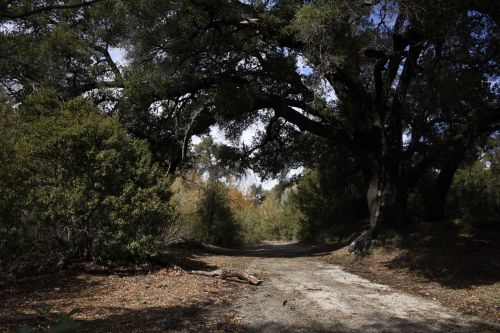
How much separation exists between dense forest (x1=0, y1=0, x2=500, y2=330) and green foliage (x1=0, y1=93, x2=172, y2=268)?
0.14ft

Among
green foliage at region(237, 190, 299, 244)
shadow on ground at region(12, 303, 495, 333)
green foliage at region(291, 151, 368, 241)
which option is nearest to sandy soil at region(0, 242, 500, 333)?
shadow on ground at region(12, 303, 495, 333)

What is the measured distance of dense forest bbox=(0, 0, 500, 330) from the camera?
10.9 m

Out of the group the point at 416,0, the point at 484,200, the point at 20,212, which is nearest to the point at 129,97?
the point at 20,212

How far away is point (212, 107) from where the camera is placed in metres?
Answer: 18.5

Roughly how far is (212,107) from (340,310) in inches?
478

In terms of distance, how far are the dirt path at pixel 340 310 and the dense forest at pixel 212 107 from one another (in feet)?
13.0

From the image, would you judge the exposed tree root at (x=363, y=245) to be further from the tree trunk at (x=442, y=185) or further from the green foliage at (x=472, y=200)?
the green foliage at (x=472, y=200)

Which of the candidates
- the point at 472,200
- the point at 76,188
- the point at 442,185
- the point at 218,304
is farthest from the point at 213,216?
the point at 218,304

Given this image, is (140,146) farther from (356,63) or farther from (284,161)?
(284,161)

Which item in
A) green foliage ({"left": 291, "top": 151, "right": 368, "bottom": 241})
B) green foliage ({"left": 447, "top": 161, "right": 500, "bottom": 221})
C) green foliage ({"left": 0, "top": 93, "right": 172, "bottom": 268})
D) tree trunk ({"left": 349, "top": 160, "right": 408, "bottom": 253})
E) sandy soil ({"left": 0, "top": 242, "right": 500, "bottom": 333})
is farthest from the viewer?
green foliage ({"left": 291, "top": 151, "right": 368, "bottom": 241})

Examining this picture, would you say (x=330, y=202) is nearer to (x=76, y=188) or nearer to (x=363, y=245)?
(x=363, y=245)

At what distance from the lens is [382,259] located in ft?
50.6

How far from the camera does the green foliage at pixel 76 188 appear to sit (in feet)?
34.2

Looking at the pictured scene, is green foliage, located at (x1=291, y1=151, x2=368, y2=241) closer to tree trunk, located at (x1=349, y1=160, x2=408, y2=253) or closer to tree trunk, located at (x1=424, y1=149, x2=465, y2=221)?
tree trunk, located at (x1=349, y1=160, x2=408, y2=253)
